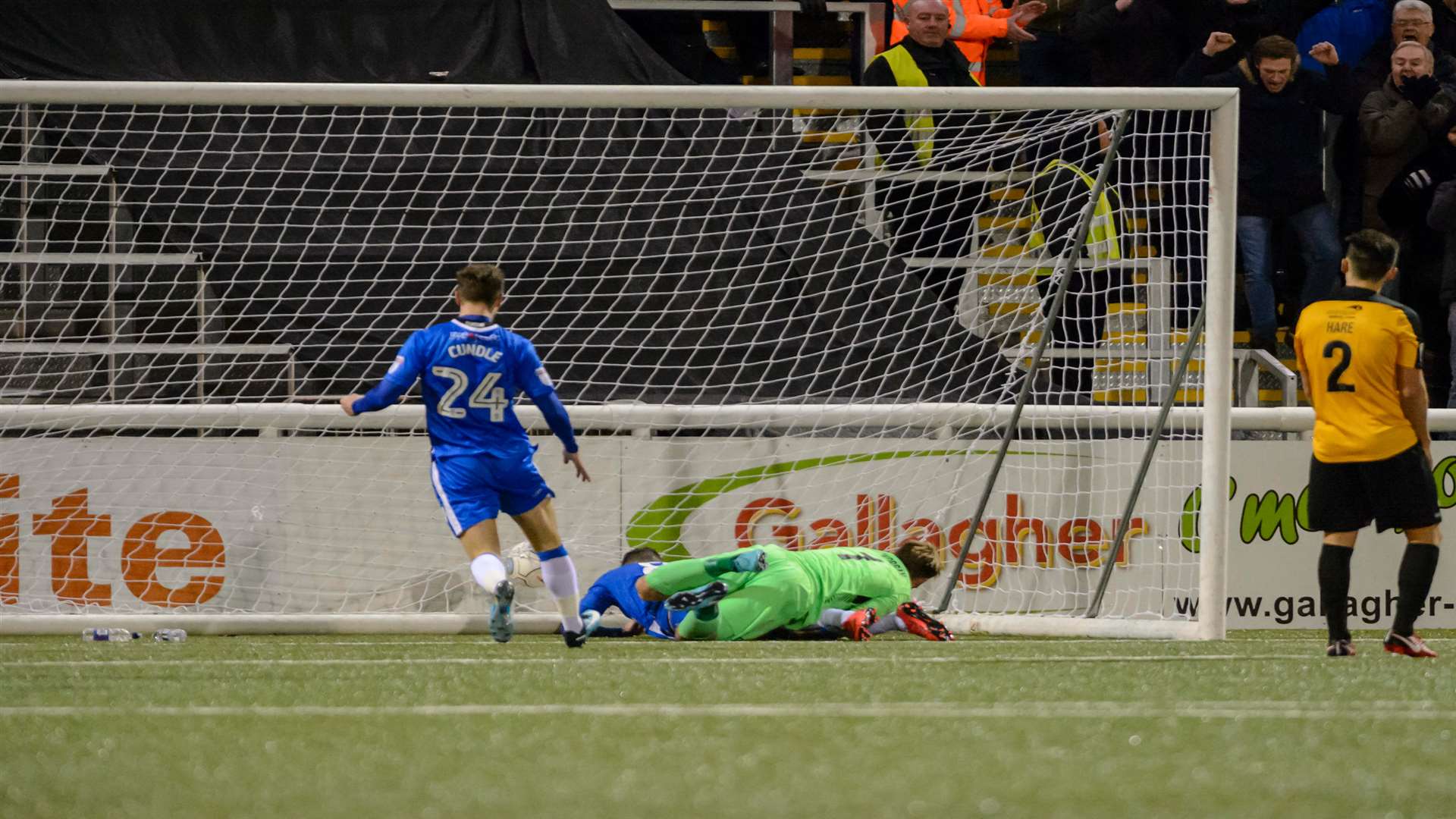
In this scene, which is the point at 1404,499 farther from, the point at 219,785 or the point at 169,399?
the point at 169,399

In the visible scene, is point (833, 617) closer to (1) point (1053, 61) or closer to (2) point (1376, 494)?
(2) point (1376, 494)

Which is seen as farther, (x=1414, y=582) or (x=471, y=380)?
(x=471, y=380)

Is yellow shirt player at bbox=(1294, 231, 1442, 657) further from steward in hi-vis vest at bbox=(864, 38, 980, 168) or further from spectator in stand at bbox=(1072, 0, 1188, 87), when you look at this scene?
spectator in stand at bbox=(1072, 0, 1188, 87)

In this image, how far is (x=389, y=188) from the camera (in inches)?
323

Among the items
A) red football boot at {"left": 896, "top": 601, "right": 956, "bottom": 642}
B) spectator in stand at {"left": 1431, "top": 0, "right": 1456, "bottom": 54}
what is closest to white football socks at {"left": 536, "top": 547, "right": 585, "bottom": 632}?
red football boot at {"left": 896, "top": 601, "right": 956, "bottom": 642}

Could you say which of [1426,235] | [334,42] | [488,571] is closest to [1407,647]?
[488,571]

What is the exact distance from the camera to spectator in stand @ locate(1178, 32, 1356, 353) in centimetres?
853

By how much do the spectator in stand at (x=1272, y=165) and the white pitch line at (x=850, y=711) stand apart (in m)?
5.12

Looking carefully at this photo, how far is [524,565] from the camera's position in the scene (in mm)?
7332

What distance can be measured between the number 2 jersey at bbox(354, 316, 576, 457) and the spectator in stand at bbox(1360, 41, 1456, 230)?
5.17m

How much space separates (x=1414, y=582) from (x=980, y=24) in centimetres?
498

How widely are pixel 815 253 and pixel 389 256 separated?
2.05m

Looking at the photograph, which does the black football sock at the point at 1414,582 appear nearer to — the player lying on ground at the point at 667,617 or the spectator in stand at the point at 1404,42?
the player lying on ground at the point at 667,617

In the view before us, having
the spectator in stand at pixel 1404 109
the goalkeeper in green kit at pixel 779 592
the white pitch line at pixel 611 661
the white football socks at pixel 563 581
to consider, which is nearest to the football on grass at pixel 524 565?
the goalkeeper in green kit at pixel 779 592
